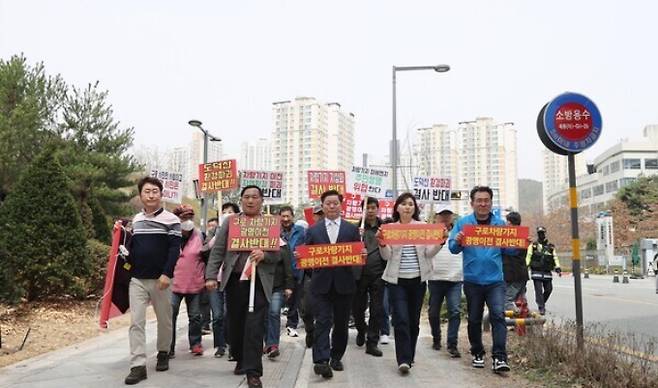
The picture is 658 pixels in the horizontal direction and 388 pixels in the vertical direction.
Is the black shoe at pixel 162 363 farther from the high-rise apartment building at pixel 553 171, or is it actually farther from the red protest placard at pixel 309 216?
the high-rise apartment building at pixel 553 171

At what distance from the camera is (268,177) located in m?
12.4

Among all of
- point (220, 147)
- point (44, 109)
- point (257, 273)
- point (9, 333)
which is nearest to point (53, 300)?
point (9, 333)

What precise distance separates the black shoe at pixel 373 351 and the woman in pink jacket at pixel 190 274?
2203 millimetres

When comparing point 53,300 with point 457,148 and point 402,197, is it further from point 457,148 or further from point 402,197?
point 457,148

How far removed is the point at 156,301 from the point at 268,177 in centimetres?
651

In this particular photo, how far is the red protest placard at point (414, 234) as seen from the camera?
20.5 feet

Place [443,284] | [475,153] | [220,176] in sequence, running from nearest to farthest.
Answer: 1. [443,284]
2. [220,176]
3. [475,153]

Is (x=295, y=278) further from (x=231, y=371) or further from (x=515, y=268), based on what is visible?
(x=515, y=268)

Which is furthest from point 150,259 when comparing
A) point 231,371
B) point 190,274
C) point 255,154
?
point 255,154

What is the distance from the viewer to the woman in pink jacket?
717cm

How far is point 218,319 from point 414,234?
303cm

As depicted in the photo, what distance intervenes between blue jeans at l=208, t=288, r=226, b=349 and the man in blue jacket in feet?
10.4

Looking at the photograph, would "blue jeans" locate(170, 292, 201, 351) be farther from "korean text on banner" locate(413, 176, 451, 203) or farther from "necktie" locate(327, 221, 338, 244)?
"korean text on banner" locate(413, 176, 451, 203)

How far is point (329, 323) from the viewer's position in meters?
6.01
